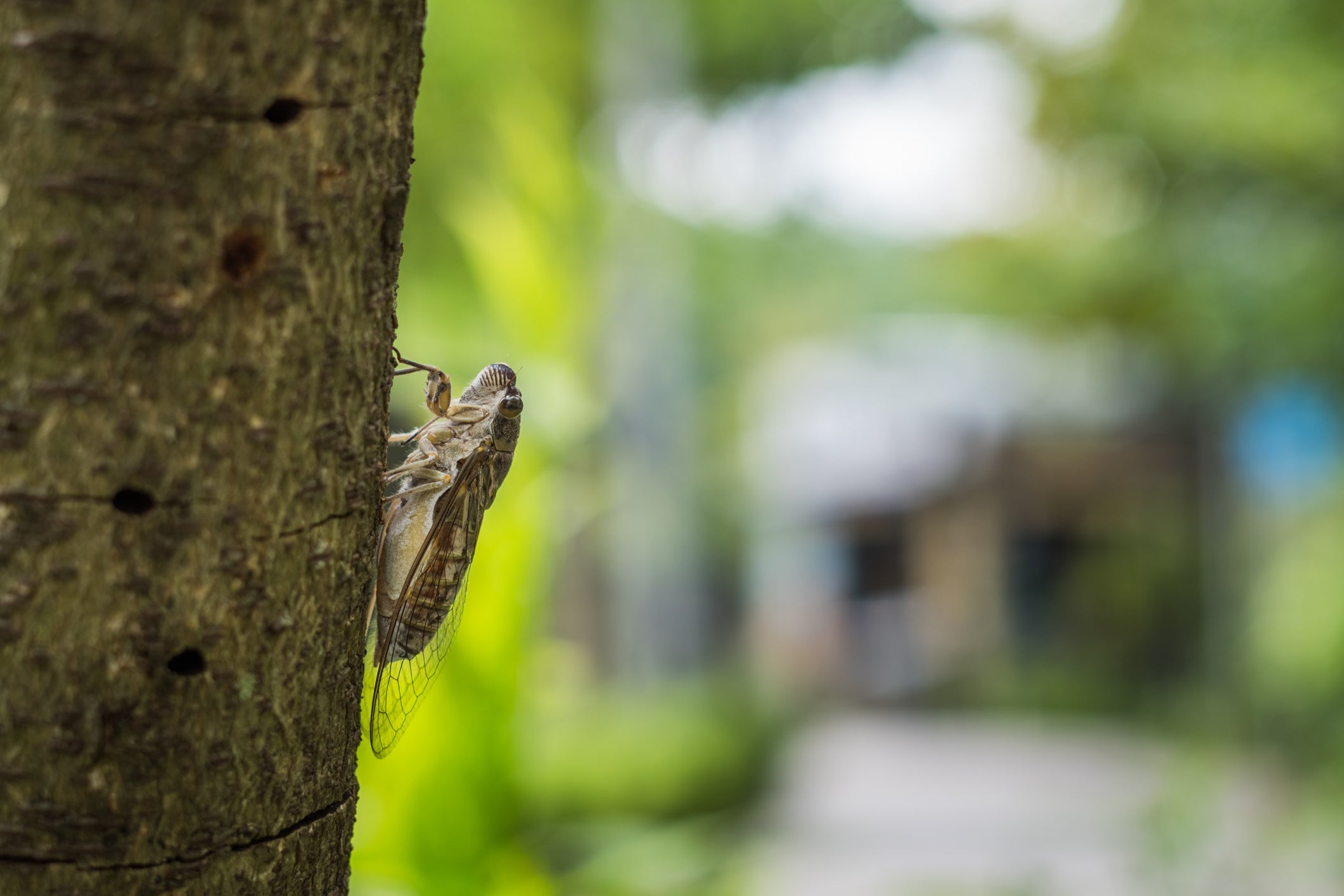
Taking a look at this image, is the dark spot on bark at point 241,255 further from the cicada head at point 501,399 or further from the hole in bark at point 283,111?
the cicada head at point 501,399

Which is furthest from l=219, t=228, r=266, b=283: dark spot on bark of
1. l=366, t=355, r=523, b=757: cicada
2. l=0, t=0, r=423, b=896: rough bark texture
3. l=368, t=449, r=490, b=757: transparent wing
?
l=368, t=449, r=490, b=757: transparent wing

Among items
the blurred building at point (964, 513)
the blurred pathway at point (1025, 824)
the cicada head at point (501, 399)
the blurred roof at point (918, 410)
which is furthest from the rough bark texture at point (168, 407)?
the blurred roof at point (918, 410)

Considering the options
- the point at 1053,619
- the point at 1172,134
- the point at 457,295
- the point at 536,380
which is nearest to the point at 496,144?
the point at 457,295

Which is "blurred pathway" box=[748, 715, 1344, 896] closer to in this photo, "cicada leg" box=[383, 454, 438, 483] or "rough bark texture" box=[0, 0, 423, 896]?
"cicada leg" box=[383, 454, 438, 483]

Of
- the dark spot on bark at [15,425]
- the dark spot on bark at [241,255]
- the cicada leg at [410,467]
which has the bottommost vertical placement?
the cicada leg at [410,467]

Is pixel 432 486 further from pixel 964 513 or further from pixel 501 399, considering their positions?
pixel 964 513

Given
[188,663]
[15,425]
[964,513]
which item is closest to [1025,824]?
[964,513]

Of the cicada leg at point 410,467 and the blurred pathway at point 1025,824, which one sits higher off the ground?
the cicada leg at point 410,467
